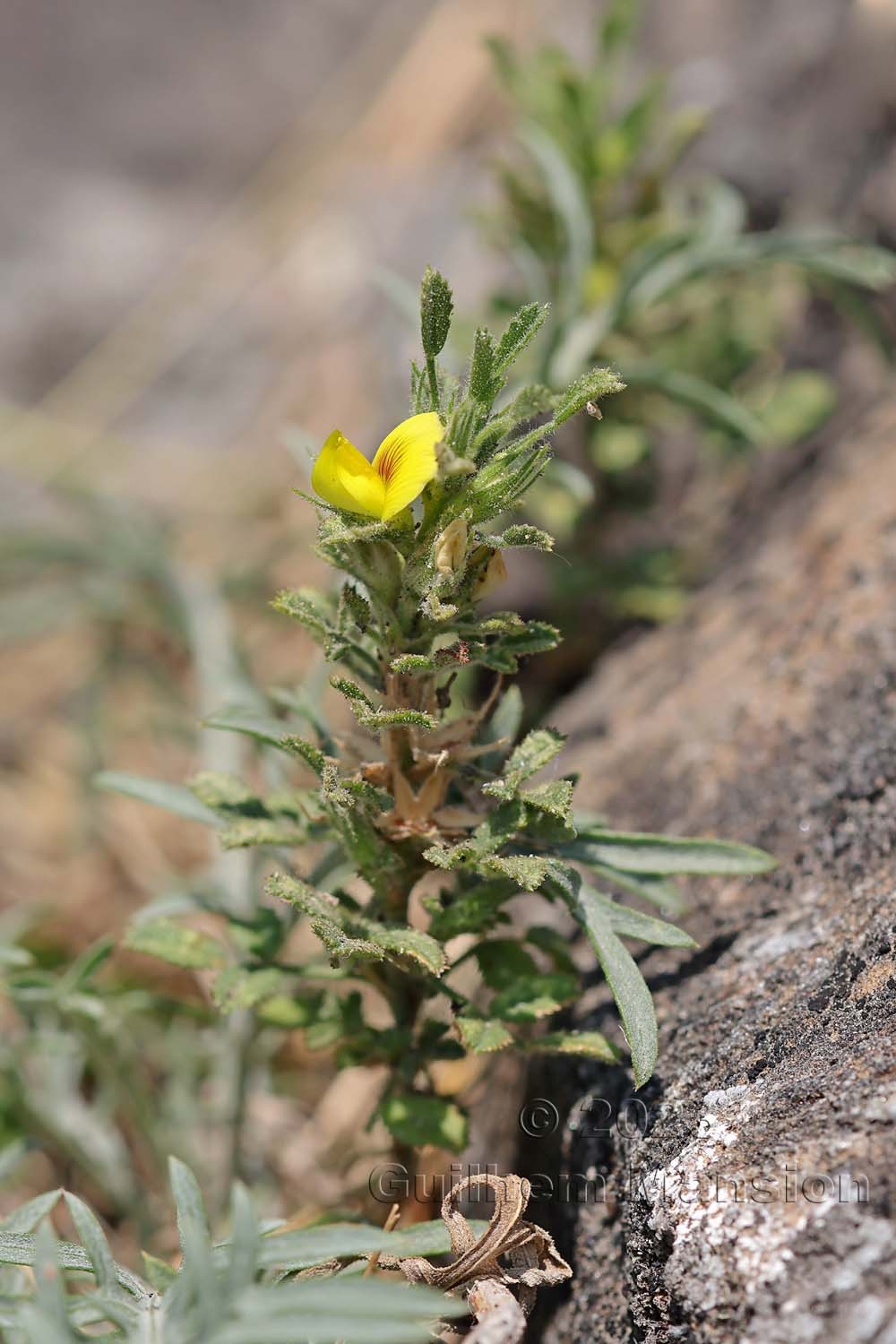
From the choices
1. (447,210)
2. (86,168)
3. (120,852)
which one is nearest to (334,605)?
(120,852)

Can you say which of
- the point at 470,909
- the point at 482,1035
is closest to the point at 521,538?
the point at 470,909

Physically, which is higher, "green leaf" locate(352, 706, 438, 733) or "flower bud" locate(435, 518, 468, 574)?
"flower bud" locate(435, 518, 468, 574)

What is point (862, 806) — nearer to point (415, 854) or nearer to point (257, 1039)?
point (415, 854)

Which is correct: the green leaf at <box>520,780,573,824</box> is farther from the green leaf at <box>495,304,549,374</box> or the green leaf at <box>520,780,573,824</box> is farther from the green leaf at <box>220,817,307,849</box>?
the green leaf at <box>495,304,549,374</box>

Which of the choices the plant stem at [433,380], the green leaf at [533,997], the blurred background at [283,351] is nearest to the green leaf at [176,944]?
the blurred background at [283,351]

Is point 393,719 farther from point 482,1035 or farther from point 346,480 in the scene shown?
point 482,1035

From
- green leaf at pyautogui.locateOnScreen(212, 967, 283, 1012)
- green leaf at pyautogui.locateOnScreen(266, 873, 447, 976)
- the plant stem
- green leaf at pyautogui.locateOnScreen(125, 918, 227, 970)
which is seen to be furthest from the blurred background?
the plant stem
